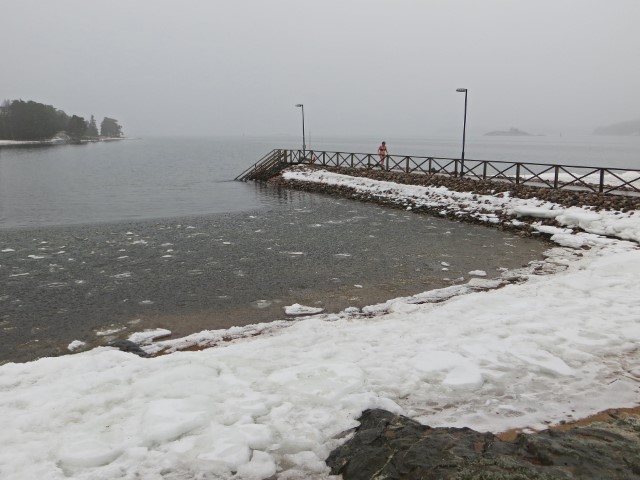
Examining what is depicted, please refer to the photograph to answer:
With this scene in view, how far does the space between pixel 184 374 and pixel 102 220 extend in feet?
66.5

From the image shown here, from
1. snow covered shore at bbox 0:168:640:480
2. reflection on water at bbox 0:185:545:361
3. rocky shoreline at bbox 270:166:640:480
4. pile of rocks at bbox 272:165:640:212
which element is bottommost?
reflection on water at bbox 0:185:545:361

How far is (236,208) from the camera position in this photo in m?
26.4

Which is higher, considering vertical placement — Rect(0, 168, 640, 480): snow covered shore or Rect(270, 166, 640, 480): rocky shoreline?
Rect(270, 166, 640, 480): rocky shoreline

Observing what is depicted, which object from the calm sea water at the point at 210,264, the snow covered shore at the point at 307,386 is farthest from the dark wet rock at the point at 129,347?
the calm sea water at the point at 210,264

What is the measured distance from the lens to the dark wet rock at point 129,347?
23.8 ft

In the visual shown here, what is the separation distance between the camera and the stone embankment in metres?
17.6

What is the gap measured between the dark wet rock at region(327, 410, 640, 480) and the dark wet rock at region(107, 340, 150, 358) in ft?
14.1

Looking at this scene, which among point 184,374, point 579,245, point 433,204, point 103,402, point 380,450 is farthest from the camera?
point 433,204

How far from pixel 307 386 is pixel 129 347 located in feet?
12.1

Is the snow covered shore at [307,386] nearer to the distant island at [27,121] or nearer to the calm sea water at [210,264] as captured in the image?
the calm sea water at [210,264]

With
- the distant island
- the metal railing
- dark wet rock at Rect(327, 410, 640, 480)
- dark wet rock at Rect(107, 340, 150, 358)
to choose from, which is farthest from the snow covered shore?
the distant island

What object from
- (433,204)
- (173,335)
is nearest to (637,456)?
(173,335)

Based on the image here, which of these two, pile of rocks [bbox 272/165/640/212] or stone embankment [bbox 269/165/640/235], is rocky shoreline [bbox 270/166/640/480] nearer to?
stone embankment [bbox 269/165/640/235]

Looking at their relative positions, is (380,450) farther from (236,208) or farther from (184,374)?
(236,208)
